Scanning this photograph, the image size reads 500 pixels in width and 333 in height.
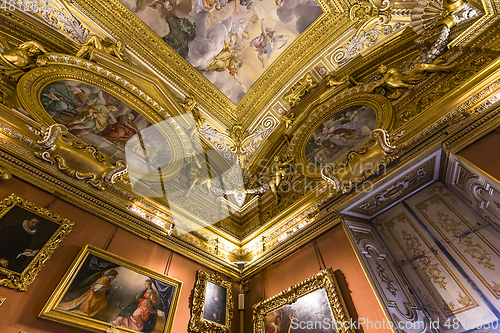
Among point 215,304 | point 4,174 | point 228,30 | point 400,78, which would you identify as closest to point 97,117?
point 4,174

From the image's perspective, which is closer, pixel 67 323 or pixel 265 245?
pixel 67 323

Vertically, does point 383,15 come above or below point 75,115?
above

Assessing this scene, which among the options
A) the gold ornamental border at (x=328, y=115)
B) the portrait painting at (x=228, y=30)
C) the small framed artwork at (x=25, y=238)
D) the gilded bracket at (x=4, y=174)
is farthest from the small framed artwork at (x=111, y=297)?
the portrait painting at (x=228, y=30)

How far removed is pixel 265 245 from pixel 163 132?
414cm

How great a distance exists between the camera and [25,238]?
3.39 metres

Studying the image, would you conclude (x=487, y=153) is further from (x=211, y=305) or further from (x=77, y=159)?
(x=77, y=159)

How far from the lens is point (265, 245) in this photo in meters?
5.96

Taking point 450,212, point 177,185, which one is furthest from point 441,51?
point 177,185

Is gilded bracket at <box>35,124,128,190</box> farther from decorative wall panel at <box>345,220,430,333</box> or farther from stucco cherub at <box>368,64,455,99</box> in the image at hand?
stucco cherub at <box>368,64,455,99</box>

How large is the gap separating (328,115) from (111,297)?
645 centimetres

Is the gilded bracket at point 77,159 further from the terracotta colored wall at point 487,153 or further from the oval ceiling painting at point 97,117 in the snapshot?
the terracotta colored wall at point 487,153

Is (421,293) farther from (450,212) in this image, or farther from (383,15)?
(383,15)

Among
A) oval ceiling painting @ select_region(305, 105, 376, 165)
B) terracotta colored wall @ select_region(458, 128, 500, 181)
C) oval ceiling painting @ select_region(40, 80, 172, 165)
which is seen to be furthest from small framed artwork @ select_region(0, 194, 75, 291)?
terracotta colored wall @ select_region(458, 128, 500, 181)

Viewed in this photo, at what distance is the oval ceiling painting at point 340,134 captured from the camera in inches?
225
